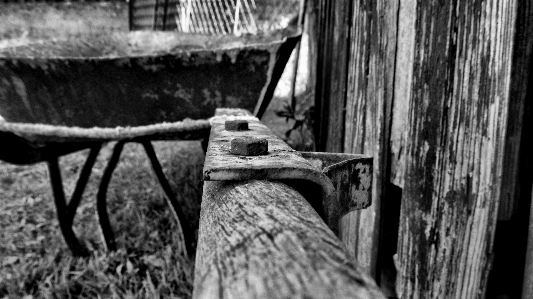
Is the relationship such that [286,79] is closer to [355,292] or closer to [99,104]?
[99,104]

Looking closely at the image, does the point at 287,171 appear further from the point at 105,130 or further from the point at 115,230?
the point at 115,230

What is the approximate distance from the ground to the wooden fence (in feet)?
4.70

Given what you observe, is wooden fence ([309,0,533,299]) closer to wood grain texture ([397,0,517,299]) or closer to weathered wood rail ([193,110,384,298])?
wood grain texture ([397,0,517,299])

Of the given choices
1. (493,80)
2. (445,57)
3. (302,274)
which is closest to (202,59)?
(445,57)

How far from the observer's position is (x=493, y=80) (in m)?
1.00

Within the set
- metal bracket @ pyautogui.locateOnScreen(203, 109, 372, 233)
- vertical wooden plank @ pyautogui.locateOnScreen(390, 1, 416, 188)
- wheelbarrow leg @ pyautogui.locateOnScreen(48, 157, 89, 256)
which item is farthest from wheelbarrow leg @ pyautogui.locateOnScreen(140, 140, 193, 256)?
metal bracket @ pyautogui.locateOnScreen(203, 109, 372, 233)

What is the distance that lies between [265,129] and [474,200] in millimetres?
560

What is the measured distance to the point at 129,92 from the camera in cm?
234

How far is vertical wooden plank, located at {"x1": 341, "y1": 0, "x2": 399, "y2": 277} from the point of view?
1458 millimetres

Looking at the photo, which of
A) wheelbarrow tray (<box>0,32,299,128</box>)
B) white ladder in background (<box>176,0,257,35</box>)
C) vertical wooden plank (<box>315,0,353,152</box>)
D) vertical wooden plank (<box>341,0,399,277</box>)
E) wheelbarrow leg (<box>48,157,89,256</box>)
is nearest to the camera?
vertical wooden plank (<box>341,0,399,277</box>)

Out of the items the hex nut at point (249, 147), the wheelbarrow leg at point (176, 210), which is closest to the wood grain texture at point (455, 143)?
the hex nut at point (249, 147)

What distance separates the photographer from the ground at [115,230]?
2428mm

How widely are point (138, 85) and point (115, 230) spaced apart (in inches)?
52.2

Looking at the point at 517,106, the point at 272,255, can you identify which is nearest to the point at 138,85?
the point at 517,106
